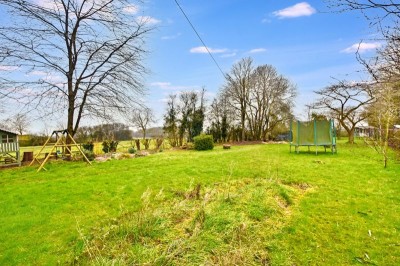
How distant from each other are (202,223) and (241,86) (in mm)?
25631

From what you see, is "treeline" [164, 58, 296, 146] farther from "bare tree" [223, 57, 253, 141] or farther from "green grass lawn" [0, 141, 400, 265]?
"green grass lawn" [0, 141, 400, 265]

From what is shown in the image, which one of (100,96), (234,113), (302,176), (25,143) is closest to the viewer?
(302,176)

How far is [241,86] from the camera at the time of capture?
93.0ft

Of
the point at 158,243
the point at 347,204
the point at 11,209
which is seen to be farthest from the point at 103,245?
the point at 347,204

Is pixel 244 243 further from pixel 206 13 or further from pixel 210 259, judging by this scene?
pixel 206 13

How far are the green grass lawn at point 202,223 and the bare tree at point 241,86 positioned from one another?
2191cm

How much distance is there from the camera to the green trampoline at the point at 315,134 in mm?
13102

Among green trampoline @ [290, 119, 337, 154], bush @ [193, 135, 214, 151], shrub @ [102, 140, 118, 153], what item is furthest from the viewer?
shrub @ [102, 140, 118, 153]

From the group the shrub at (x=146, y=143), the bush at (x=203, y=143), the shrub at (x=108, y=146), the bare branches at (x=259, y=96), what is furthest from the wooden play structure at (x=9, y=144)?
the bare branches at (x=259, y=96)

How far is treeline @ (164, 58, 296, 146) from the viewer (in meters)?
27.6

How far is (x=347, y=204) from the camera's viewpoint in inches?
196

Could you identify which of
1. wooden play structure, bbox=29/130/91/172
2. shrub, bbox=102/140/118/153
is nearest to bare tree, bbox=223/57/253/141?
shrub, bbox=102/140/118/153

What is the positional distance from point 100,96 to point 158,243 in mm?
10042

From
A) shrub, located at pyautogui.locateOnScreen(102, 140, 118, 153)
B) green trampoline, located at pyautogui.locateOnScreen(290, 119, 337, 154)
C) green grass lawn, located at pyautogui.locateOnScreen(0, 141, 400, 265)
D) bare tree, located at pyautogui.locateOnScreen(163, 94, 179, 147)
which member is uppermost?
bare tree, located at pyautogui.locateOnScreen(163, 94, 179, 147)
